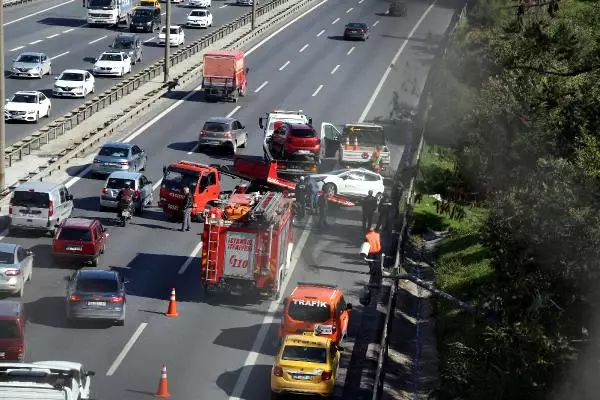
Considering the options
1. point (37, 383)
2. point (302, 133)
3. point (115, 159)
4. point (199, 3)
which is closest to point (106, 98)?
point (115, 159)

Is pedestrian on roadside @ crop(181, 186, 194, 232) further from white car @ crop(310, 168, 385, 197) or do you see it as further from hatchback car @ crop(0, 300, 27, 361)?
hatchback car @ crop(0, 300, 27, 361)

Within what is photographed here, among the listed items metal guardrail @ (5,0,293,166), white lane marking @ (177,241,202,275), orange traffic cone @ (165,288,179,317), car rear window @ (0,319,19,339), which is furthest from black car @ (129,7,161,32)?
car rear window @ (0,319,19,339)

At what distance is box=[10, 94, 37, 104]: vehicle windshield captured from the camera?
61406 millimetres

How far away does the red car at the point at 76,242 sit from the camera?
39.5m

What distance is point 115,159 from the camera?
171 feet

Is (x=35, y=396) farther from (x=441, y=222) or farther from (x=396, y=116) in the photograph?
(x=396, y=116)

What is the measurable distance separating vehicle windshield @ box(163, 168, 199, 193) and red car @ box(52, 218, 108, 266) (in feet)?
23.2

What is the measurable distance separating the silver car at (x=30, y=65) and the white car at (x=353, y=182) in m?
26.8

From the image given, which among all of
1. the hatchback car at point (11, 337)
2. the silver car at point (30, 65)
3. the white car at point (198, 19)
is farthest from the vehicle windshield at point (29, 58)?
the hatchback car at point (11, 337)

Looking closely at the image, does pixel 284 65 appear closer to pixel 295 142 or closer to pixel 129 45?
pixel 129 45

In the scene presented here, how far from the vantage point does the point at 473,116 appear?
2481 cm

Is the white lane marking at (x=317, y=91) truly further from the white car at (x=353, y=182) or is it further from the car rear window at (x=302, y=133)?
the white car at (x=353, y=182)

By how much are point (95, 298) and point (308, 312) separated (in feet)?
18.5

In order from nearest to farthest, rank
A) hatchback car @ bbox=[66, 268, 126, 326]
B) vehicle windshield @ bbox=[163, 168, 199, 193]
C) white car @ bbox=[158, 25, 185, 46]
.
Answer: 1. hatchback car @ bbox=[66, 268, 126, 326]
2. vehicle windshield @ bbox=[163, 168, 199, 193]
3. white car @ bbox=[158, 25, 185, 46]
